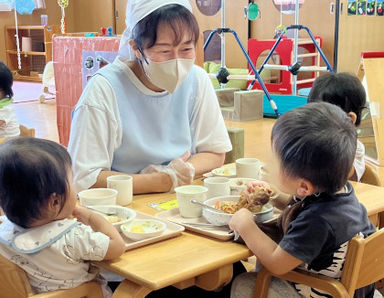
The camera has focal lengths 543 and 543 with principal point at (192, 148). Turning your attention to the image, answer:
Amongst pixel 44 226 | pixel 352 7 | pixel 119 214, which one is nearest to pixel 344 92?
pixel 119 214

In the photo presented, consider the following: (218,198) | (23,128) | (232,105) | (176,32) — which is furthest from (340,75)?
(232,105)

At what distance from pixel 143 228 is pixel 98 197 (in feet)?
0.70

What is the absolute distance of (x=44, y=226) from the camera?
1222 mm

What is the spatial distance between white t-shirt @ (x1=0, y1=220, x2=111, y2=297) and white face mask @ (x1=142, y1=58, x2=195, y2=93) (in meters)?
0.70

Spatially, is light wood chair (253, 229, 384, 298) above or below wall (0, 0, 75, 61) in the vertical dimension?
below

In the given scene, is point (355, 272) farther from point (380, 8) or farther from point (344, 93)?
point (380, 8)

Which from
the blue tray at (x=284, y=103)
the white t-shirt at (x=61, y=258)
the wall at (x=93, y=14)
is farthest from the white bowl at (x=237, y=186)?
→ the wall at (x=93, y=14)

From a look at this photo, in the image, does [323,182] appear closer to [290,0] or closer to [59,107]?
[59,107]

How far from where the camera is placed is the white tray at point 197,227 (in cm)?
129

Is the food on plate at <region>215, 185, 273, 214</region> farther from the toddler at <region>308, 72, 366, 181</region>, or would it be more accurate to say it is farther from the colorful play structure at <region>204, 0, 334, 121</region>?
the colorful play structure at <region>204, 0, 334, 121</region>

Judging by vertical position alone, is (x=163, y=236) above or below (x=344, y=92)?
below

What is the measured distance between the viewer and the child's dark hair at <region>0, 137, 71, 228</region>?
119 centimetres

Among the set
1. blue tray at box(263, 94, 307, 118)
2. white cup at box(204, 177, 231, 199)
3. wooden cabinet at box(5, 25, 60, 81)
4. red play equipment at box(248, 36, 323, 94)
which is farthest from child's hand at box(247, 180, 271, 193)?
wooden cabinet at box(5, 25, 60, 81)

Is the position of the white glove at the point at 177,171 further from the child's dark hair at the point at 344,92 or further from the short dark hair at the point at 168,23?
the child's dark hair at the point at 344,92
